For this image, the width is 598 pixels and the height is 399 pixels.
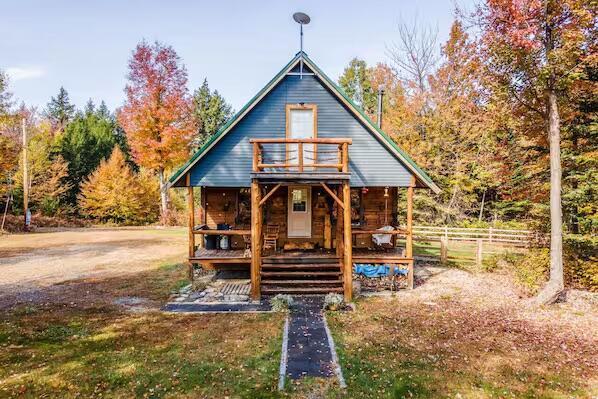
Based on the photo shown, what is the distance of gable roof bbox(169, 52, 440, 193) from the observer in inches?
499

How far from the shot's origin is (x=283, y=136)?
44.0ft

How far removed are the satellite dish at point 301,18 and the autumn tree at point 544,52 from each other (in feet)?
19.0

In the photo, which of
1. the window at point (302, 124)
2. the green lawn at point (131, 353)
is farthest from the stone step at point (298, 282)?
the window at point (302, 124)

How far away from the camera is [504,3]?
10430 mm

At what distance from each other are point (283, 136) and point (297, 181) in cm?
287

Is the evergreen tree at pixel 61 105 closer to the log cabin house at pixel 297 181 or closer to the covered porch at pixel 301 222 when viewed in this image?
the covered porch at pixel 301 222

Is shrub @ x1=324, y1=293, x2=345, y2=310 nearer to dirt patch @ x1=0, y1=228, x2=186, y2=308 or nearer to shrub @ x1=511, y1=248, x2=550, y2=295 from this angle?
shrub @ x1=511, y1=248, x2=550, y2=295

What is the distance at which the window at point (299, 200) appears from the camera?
48.4 ft

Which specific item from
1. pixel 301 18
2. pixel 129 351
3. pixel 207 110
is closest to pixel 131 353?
pixel 129 351

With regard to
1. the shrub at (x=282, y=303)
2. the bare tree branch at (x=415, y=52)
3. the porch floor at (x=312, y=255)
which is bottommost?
the shrub at (x=282, y=303)

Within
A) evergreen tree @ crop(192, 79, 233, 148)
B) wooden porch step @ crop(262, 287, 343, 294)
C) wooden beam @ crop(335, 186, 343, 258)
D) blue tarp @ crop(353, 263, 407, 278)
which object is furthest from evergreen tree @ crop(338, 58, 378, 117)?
wooden porch step @ crop(262, 287, 343, 294)

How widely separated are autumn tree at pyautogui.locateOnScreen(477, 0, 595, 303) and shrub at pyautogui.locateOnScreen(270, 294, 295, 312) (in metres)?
7.66

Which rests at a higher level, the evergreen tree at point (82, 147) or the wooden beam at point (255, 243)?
the evergreen tree at point (82, 147)

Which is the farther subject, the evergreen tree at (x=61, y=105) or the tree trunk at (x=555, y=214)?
the evergreen tree at (x=61, y=105)
